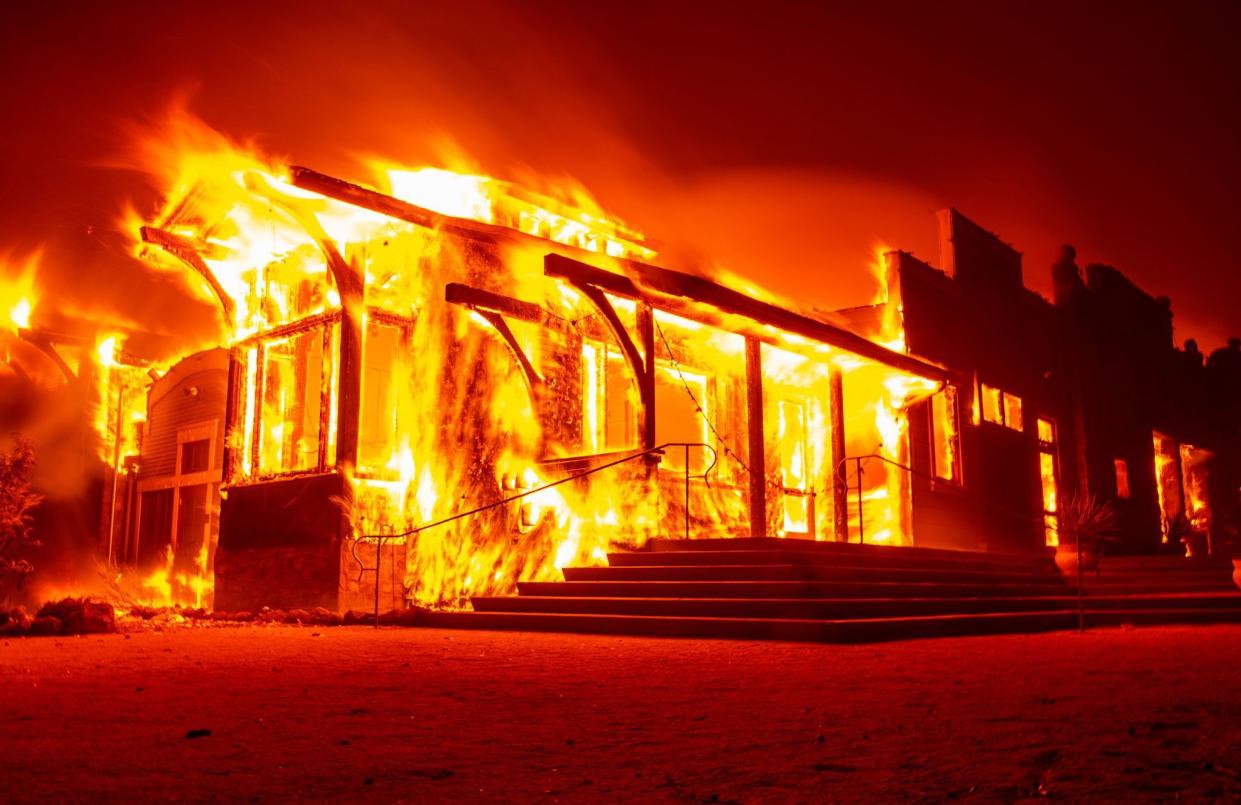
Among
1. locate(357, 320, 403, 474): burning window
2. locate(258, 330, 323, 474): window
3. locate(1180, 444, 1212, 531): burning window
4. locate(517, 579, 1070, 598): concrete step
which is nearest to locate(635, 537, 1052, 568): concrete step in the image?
locate(517, 579, 1070, 598): concrete step

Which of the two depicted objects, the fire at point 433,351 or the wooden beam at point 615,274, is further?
the fire at point 433,351

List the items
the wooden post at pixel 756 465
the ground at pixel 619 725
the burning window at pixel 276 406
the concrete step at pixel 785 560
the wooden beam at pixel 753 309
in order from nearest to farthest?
1. the ground at pixel 619 725
2. the concrete step at pixel 785 560
3. the wooden beam at pixel 753 309
4. the burning window at pixel 276 406
5. the wooden post at pixel 756 465

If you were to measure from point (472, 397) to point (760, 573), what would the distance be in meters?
4.39

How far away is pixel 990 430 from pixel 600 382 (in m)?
9.78

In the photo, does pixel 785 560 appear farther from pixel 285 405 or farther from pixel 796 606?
pixel 285 405

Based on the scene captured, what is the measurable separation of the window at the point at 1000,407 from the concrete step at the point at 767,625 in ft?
30.4

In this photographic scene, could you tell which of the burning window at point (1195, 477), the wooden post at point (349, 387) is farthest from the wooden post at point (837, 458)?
the burning window at point (1195, 477)

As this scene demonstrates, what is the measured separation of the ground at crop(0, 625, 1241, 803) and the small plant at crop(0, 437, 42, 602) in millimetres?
8926

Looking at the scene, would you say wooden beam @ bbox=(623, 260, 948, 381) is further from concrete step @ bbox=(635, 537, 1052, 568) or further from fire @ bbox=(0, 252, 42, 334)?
fire @ bbox=(0, 252, 42, 334)

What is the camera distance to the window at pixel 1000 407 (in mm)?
20705

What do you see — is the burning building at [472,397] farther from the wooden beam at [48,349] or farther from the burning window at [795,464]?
the wooden beam at [48,349]

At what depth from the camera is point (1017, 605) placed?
39.8 feet

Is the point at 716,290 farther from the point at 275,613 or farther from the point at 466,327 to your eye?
the point at 275,613

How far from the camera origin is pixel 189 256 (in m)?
13.2
